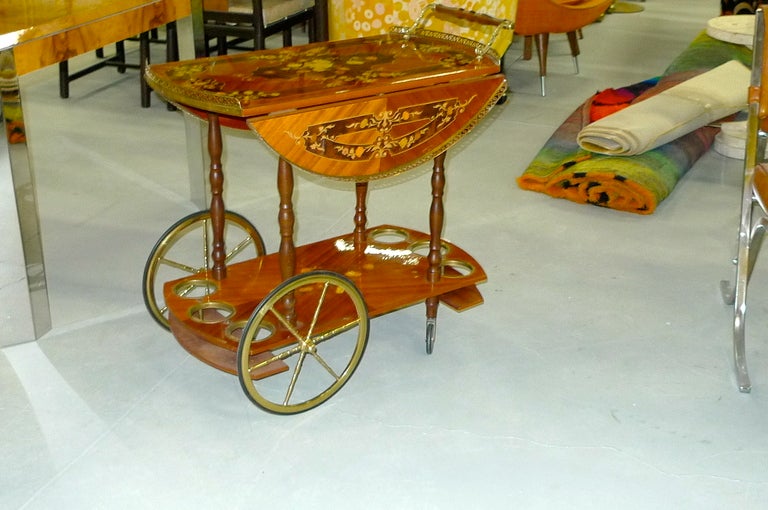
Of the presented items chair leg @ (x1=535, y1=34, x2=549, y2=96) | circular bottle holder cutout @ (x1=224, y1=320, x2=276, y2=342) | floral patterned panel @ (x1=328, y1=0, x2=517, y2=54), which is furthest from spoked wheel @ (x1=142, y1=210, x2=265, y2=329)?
chair leg @ (x1=535, y1=34, x2=549, y2=96)

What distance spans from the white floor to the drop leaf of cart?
0.14 m

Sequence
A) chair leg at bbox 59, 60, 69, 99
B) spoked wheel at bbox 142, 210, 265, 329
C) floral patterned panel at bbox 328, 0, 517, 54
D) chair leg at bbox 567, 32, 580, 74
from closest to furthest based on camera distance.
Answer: spoked wheel at bbox 142, 210, 265, 329 → floral patterned panel at bbox 328, 0, 517, 54 → chair leg at bbox 59, 60, 69, 99 → chair leg at bbox 567, 32, 580, 74

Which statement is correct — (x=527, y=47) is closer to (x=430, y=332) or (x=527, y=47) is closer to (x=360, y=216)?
(x=360, y=216)

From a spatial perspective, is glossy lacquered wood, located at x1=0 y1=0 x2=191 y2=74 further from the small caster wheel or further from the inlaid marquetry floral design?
the small caster wheel

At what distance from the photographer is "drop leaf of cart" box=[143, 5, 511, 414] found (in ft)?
7.54

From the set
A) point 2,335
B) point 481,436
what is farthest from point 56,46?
point 481,436

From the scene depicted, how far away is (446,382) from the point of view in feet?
8.60

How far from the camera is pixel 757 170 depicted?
2.59 m

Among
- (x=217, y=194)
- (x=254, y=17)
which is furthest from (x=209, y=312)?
(x=254, y=17)

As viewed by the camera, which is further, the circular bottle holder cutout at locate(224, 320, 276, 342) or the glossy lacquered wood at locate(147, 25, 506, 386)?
the circular bottle holder cutout at locate(224, 320, 276, 342)

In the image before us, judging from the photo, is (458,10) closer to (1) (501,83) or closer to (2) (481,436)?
(1) (501,83)

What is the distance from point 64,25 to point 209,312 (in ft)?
2.84

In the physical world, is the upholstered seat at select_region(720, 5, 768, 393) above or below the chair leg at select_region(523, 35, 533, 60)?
above

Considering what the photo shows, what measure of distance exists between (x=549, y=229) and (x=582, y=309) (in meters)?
0.61
